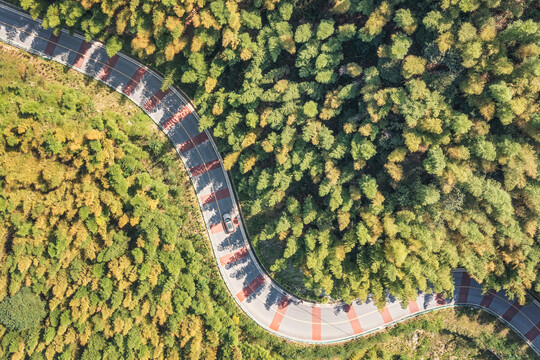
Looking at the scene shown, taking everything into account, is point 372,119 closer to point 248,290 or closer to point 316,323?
point 248,290

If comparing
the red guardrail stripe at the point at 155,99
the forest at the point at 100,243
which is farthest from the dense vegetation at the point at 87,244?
the red guardrail stripe at the point at 155,99

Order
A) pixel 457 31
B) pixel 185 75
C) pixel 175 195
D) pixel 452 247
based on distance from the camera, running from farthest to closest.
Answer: pixel 175 195 < pixel 185 75 < pixel 452 247 < pixel 457 31

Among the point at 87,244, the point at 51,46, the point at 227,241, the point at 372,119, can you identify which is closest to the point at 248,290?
the point at 227,241

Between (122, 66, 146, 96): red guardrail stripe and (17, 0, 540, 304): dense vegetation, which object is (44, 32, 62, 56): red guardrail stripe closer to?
(17, 0, 540, 304): dense vegetation

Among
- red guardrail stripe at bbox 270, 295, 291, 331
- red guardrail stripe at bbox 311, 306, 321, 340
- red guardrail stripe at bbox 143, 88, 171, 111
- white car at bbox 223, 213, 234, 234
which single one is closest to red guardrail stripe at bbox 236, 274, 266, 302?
red guardrail stripe at bbox 270, 295, 291, 331

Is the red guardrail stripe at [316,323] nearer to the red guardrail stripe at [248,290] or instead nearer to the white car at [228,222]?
the red guardrail stripe at [248,290]

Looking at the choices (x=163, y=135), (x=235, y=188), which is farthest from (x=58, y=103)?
(x=235, y=188)

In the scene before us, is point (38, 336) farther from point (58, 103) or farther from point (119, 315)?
point (58, 103)
